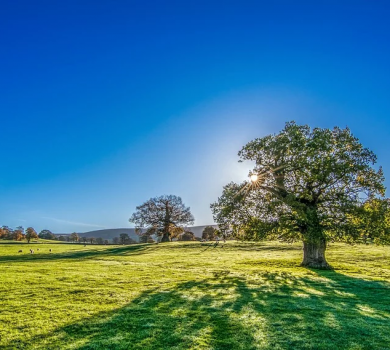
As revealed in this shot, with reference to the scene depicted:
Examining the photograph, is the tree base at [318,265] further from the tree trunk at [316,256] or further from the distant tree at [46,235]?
the distant tree at [46,235]

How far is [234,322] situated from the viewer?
358 inches

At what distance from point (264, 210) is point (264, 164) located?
4.59 meters

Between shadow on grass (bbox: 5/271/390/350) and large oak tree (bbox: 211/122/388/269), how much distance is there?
405 inches

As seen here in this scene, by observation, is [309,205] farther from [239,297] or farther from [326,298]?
[239,297]

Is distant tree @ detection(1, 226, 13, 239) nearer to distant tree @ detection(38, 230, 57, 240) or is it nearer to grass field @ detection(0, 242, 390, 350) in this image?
distant tree @ detection(38, 230, 57, 240)

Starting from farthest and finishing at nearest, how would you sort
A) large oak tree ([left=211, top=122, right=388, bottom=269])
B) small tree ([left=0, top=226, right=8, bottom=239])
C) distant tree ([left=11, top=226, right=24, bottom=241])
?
small tree ([left=0, top=226, right=8, bottom=239]), distant tree ([left=11, top=226, right=24, bottom=241]), large oak tree ([left=211, top=122, right=388, bottom=269])

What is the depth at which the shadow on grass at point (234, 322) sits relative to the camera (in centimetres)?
745

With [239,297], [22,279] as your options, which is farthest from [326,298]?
[22,279]

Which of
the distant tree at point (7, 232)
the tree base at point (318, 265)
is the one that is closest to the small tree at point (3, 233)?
the distant tree at point (7, 232)

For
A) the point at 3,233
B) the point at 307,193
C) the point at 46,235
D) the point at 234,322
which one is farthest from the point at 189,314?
the point at 46,235

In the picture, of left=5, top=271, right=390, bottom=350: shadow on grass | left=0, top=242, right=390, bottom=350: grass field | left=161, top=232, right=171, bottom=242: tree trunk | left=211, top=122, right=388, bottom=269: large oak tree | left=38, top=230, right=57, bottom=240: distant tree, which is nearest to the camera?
left=5, top=271, right=390, bottom=350: shadow on grass

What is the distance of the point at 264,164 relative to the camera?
2727 cm

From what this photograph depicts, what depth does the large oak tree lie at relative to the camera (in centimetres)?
2412

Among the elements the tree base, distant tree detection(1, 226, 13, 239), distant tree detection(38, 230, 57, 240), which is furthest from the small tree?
the tree base
